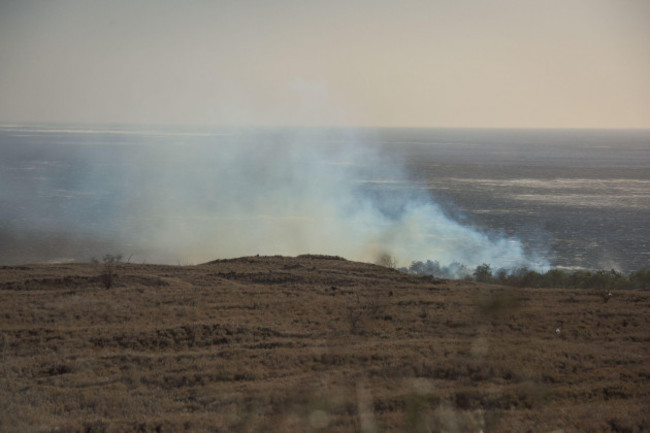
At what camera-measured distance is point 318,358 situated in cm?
1981

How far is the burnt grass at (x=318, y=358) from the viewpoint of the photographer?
14891 mm

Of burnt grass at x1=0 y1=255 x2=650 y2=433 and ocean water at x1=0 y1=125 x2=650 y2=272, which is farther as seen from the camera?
ocean water at x1=0 y1=125 x2=650 y2=272

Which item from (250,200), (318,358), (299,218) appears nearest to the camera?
(318,358)

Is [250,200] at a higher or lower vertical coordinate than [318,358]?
higher

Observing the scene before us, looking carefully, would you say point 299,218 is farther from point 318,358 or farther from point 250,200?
point 318,358

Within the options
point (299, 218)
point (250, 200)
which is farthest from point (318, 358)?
point (250, 200)

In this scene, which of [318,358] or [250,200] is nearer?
[318,358]

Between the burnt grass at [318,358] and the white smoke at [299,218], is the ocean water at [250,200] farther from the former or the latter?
the burnt grass at [318,358]

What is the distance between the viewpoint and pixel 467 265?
207ft

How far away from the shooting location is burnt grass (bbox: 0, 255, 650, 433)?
1489cm

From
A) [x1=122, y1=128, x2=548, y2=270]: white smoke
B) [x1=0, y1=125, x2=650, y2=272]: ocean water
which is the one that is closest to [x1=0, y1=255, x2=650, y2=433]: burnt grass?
[x1=122, y1=128, x2=548, y2=270]: white smoke

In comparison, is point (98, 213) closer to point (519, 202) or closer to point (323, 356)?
point (519, 202)

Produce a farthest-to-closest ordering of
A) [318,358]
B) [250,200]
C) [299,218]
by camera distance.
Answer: [250,200] → [299,218] → [318,358]

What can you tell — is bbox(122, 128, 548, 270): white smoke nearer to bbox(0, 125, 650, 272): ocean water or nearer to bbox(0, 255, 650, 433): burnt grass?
bbox(0, 125, 650, 272): ocean water
